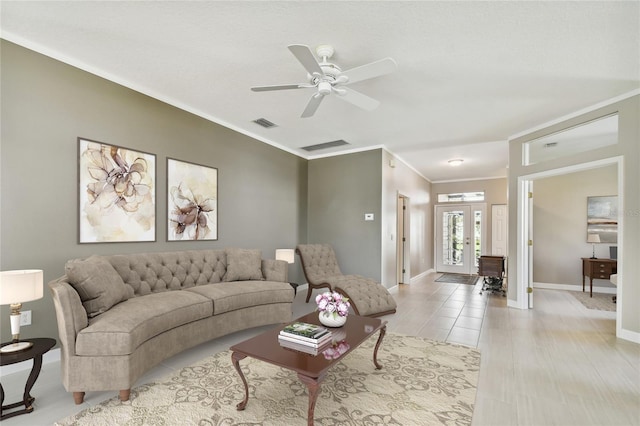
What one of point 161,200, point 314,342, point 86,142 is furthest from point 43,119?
point 314,342

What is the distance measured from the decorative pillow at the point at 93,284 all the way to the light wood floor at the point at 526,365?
643 mm

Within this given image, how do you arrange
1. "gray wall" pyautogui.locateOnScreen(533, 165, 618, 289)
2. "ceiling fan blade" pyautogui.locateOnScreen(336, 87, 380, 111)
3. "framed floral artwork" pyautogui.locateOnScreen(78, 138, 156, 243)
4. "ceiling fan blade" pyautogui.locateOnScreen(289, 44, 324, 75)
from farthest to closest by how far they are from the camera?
"gray wall" pyautogui.locateOnScreen(533, 165, 618, 289)
"framed floral artwork" pyautogui.locateOnScreen(78, 138, 156, 243)
"ceiling fan blade" pyautogui.locateOnScreen(336, 87, 380, 111)
"ceiling fan blade" pyautogui.locateOnScreen(289, 44, 324, 75)

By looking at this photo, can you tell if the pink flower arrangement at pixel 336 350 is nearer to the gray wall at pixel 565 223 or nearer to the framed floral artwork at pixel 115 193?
the framed floral artwork at pixel 115 193

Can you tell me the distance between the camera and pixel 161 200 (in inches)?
147

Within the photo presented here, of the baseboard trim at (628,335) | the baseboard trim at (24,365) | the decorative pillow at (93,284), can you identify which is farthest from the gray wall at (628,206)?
the baseboard trim at (24,365)

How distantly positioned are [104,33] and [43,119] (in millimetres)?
1011

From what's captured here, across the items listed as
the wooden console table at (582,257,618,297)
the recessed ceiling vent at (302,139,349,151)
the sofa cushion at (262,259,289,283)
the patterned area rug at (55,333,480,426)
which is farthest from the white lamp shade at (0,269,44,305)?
the wooden console table at (582,257,618,297)

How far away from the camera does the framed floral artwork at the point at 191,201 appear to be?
3854 mm

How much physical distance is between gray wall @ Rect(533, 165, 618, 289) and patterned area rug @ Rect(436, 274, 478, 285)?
137cm

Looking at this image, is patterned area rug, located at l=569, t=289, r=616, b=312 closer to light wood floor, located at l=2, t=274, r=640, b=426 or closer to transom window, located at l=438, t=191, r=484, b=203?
light wood floor, located at l=2, t=274, r=640, b=426

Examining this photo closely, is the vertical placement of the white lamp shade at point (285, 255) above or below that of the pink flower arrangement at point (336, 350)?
above

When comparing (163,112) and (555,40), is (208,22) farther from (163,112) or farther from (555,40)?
(555,40)

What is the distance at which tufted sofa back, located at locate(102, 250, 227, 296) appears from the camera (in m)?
3.09

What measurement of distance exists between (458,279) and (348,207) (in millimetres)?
3947
